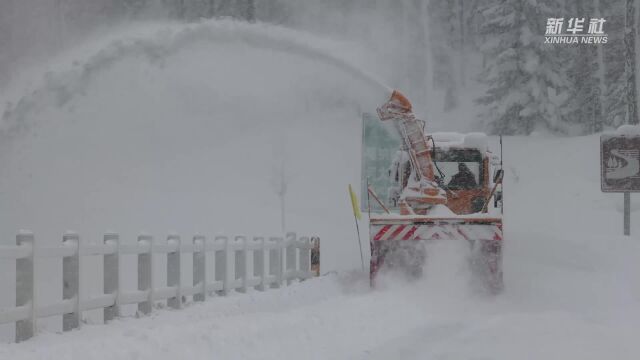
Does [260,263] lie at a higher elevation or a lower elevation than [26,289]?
lower

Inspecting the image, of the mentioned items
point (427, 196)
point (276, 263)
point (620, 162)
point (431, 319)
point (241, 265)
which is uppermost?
point (620, 162)

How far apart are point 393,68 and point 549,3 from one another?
21177mm

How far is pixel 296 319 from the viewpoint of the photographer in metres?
9.73

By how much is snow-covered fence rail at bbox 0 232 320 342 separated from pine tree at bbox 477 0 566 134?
28.0 meters

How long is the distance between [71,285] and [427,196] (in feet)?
21.4

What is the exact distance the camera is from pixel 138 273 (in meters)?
11.0

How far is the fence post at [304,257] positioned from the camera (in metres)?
17.5

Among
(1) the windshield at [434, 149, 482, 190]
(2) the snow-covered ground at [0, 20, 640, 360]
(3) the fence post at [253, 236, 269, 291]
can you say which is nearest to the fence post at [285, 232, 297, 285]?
(2) the snow-covered ground at [0, 20, 640, 360]

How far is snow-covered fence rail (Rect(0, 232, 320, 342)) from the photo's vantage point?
8242 mm

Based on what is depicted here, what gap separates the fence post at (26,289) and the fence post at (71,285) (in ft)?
2.75

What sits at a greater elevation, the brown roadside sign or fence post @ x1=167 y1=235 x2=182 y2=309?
the brown roadside sign

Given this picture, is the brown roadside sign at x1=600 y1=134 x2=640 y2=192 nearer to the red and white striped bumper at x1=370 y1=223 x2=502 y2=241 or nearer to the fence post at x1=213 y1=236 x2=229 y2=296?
the red and white striped bumper at x1=370 y1=223 x2=502 y2=241

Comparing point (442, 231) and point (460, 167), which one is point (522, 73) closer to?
point (460, 167)

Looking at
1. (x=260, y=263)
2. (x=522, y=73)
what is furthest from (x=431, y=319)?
(x=522, y=73)
